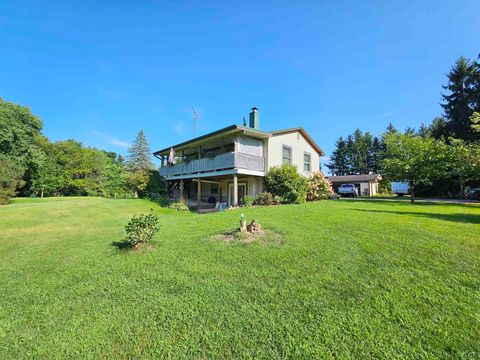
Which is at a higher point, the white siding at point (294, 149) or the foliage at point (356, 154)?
the foliage at point (356, 154)

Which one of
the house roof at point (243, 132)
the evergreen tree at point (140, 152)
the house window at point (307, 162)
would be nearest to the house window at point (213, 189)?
the house roof at point (243, 132)

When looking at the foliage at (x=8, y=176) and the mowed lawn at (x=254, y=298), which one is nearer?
the mowed lawn at (x=254, y=298)

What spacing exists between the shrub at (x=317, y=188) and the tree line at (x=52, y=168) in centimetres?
1438

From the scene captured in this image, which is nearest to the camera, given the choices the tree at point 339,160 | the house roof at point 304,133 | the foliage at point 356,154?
the house roof at point 304,133

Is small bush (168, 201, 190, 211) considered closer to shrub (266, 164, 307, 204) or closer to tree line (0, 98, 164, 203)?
tree line (0, 98, 164, 203)

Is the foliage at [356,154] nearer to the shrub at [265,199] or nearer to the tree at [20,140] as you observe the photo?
the shrub at [265,199]

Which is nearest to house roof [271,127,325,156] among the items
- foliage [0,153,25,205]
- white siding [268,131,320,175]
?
white siding [268,131,320,175]

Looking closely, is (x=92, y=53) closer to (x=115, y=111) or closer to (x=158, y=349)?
(x=115, y=111)

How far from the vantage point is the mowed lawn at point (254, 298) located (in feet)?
9.09

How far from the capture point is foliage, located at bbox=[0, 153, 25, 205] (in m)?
19.4

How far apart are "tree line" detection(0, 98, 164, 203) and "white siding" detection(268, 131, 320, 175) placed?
12309 mm

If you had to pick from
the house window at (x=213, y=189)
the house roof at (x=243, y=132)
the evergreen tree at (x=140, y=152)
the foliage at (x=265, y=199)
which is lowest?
the foliage at (x=265, y=199)

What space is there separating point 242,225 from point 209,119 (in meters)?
25.7

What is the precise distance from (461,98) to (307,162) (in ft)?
79.8
